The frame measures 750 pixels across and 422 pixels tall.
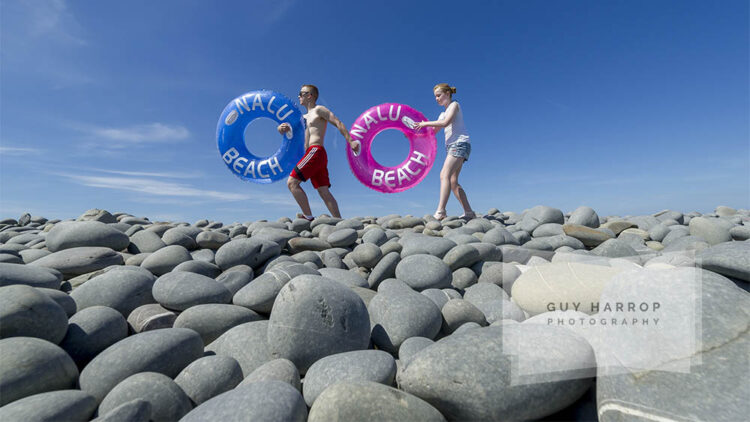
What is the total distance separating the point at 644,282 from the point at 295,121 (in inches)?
268

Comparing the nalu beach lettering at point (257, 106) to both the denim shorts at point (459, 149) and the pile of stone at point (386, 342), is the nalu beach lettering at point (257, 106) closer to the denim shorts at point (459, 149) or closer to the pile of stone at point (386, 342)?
the denim shorts at point (459, 149)

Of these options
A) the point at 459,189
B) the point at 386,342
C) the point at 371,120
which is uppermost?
the point at 371,120

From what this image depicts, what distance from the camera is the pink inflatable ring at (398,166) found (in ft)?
24.8

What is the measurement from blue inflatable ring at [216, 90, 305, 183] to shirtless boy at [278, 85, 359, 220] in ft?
1.38

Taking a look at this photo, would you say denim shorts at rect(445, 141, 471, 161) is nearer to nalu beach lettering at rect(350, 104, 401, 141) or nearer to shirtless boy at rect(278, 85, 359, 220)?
nalu beach lettering at rect(350, 104, 401, 141)

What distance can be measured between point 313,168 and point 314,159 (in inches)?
6.7

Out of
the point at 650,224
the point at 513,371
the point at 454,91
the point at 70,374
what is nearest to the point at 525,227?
the point at 650,224

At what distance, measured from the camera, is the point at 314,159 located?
6625 mm

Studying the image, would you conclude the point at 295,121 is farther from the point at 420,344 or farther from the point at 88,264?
the point at 420,344

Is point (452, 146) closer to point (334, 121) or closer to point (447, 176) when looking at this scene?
point (447, 176)

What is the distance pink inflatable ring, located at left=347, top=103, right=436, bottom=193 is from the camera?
756 cm

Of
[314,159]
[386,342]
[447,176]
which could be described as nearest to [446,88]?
[447,176]

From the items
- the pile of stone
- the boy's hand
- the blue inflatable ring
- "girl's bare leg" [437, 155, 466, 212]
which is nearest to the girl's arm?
"girl's bare leg" [437, 155, 466, 212]

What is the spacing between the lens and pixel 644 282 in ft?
4.87
